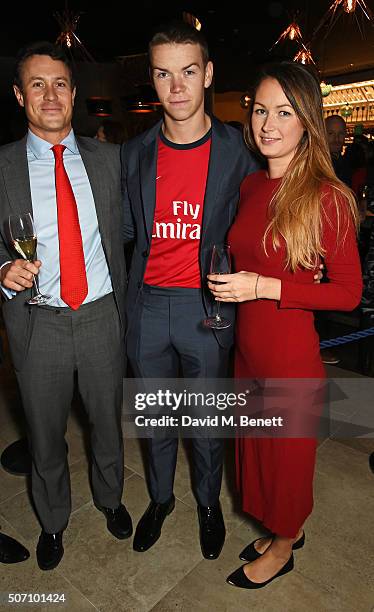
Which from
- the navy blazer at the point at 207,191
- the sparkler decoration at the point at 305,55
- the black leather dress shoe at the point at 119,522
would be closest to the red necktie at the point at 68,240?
the navy blazer at the point at 207,191

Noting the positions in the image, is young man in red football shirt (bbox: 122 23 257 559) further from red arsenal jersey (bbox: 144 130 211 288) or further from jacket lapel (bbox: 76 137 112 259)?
jacket lapel (bbox: 76 137 112 259)

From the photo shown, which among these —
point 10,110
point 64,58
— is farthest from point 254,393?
point 10,110

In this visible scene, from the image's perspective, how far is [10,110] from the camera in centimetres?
1354

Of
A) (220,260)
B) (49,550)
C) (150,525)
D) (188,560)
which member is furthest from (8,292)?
(188,560)

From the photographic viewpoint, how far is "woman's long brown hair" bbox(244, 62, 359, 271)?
4.97 ft

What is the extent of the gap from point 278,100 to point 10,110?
14.1 metres

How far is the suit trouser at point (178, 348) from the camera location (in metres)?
1.93

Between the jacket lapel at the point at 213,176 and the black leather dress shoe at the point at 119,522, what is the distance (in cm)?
137

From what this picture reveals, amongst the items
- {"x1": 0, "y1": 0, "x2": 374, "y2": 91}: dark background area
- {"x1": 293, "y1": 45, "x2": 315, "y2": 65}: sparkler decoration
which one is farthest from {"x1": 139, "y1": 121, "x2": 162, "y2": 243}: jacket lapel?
{"x1": 293, "y1": 45, "x2": 315, "y2": 65}: sparkler decoration

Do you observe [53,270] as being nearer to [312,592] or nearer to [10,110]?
[312,592]

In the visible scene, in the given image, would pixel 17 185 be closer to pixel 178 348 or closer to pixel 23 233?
pixel 23 233

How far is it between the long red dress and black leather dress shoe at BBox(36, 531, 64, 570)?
36.2 inches

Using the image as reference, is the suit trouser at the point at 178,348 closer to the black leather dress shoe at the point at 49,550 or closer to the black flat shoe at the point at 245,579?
the black flat shoe at the point at 245,579

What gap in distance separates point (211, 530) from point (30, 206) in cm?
162
